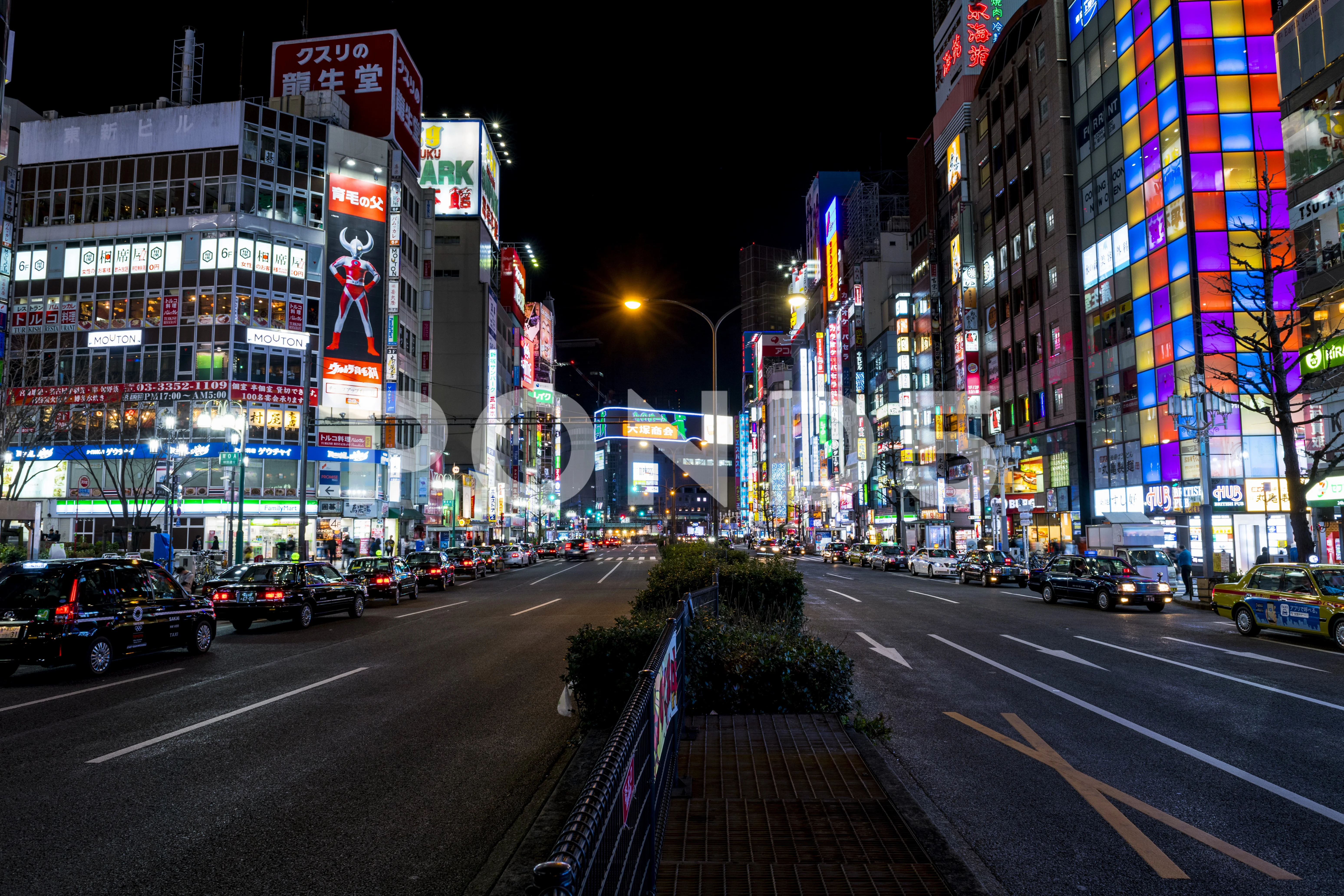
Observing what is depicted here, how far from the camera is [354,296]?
5891cm

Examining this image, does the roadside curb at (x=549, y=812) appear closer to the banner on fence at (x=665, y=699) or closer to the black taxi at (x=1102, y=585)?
the banner on fence at (x=665, y=699)

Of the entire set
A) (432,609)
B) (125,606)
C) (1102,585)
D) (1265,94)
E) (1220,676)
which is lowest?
(432,609)

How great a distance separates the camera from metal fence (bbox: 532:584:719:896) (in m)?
2.06

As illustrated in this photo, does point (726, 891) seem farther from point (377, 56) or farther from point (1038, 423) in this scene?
point (377, 56)

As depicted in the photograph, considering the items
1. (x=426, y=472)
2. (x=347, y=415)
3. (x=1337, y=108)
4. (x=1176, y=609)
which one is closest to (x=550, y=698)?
(x=1176, y=609)

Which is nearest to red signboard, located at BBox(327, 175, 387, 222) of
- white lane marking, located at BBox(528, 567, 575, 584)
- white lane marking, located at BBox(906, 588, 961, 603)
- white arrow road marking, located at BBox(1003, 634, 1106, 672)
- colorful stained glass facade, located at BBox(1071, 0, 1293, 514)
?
white lane marking, located at BBox(528, 567, 575, 584)

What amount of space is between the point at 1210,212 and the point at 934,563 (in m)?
22.1

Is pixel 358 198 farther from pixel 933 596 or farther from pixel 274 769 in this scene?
pixel 274 769

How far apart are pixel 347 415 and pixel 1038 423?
4826 centimetres

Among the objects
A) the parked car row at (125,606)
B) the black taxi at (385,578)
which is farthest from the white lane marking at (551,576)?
the parked car row at (125,606)

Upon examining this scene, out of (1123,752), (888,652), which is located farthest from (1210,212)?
(1123,752)

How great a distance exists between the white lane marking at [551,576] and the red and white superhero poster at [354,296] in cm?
1873

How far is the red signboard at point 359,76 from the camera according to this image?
6500 centimetres

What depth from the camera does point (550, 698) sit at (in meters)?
10.9
